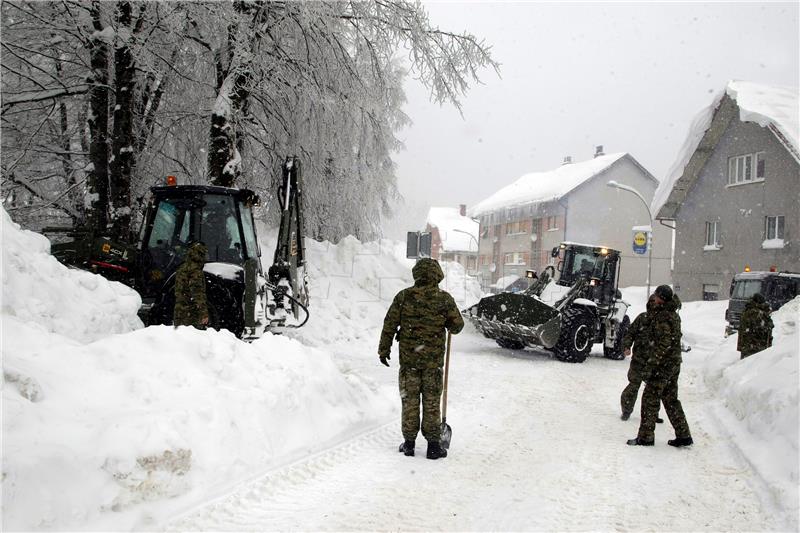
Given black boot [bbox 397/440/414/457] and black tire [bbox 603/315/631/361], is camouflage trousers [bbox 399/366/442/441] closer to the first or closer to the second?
black boot [bbox 397/440/414/457]

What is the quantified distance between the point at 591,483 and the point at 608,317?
376 inches

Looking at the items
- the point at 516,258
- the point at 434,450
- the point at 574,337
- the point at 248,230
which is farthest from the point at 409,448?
the point at 516,258

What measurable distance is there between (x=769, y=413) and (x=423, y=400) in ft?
11.2

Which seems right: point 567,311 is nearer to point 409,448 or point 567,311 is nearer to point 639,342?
point 639,342

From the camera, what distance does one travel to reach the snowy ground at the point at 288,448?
3.82 meters

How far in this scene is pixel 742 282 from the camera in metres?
17.9

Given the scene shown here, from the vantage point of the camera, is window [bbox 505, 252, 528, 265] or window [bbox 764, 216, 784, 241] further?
window [bbox 505, 252, 528, 265]

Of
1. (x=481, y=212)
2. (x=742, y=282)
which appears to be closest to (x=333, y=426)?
(x=742, y=282)

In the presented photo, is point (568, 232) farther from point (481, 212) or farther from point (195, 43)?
point (195, 43)

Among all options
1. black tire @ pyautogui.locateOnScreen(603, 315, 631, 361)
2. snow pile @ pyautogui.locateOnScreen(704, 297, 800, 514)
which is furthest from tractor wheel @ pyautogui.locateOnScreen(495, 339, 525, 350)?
snow pile @ pyautogui.locateOnScreen(704, 297, 800, 514)

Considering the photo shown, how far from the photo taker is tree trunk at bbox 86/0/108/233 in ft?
40.3

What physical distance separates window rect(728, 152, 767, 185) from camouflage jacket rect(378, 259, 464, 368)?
938 inches

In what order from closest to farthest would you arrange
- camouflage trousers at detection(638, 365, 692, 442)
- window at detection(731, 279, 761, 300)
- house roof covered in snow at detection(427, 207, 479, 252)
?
1. camouflage trousers at detection(638, 365, 692, 442)
2. window at detection(731, 279, 761, 300)
3. house roof covered in snow at detection(427, 207, 479, 252)

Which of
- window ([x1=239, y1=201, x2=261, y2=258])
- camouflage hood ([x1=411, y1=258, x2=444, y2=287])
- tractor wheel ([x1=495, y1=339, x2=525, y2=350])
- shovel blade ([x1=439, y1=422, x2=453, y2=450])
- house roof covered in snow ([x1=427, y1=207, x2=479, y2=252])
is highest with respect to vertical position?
house roof covered in snow ([x1=427, y1=207, x2=479, y2=252])
